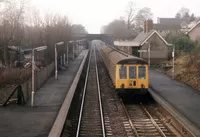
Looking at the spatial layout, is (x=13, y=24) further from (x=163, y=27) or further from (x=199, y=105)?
(x=163, y=27)

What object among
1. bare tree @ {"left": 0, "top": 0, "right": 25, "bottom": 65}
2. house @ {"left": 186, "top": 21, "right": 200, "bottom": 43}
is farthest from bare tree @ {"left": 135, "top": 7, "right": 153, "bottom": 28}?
bare tree @ {"left": 0, "top": 0, "right": 25, "bottom": 65}

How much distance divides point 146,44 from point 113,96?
2448 centimetres

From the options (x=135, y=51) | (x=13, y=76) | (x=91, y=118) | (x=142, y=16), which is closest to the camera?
(x=91, y=118)

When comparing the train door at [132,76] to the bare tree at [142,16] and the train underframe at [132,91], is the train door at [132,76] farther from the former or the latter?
the bare tree at [142,16]

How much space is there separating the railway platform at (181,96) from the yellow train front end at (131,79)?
1608 millimetres

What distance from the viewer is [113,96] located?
2331 cm

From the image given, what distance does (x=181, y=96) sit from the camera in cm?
Answer: 2175

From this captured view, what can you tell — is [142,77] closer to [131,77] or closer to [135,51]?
[131,77]

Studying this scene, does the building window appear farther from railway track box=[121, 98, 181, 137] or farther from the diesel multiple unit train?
railway track box=[121, 98, 181, 137]

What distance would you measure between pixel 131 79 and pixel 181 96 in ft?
11.5

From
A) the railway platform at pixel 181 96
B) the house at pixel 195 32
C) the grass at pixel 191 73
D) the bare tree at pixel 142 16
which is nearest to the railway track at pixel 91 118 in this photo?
the railway platform at pixel 181 96

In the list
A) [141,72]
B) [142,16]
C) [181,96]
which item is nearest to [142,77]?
[141,72]

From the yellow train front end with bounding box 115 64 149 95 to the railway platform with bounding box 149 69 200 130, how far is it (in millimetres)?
1608

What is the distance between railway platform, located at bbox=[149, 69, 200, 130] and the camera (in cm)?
1627
